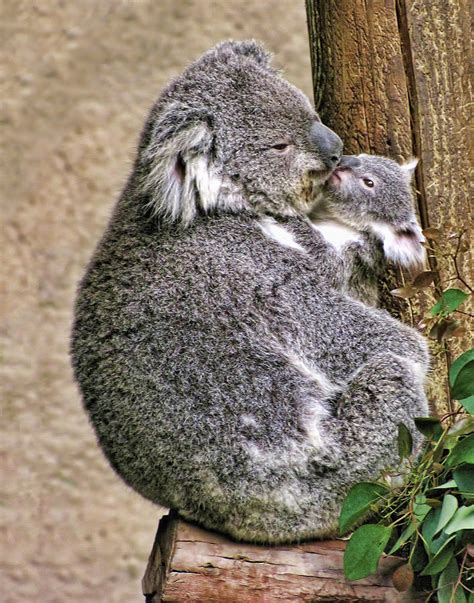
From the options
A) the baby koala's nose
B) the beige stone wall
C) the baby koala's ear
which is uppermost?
the baby koala's nose

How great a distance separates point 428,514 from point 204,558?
0.75m

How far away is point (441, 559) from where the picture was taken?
10.2ft

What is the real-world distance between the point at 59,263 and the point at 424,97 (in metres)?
4.00

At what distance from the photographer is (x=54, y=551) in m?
6.98

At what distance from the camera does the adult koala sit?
134 inches

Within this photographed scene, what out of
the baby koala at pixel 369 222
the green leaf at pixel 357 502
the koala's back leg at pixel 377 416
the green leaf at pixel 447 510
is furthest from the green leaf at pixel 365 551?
the baby koala at pixel 369 222

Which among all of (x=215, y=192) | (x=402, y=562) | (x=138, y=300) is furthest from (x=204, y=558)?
(x=215, y=192)

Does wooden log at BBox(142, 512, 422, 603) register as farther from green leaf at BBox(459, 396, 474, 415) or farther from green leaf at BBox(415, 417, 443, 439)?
green leaf at BBox(459, 396, 474, 415)

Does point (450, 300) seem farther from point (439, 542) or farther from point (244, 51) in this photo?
point (244, 51)

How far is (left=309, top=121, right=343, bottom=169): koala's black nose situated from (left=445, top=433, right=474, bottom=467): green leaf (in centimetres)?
123

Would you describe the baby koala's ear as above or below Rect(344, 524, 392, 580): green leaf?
above

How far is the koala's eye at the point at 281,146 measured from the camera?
384 cm

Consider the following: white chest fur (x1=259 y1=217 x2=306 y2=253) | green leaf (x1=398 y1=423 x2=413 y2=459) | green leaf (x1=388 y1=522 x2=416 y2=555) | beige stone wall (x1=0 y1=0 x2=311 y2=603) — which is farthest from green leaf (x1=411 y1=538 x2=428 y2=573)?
beige stone wall (x1=0 y1=0 x2=311 y2=603)

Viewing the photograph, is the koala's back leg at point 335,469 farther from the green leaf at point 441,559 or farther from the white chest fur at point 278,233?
the white chest fur at point 278,233
